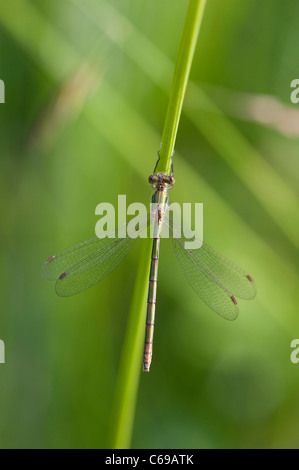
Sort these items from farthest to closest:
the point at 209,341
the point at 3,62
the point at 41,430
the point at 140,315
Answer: the point at 209,341, the point at 3,62, the point at 41,430, the point at 140,315

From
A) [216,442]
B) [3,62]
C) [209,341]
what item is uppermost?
[3,62]

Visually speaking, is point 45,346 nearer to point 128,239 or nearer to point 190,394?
point 128,239

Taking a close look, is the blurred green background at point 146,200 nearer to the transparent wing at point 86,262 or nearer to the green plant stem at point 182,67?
the transparent wing at point 86,262

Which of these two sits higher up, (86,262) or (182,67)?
(182,67)

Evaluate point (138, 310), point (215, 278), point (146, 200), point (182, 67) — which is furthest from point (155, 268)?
point (182, 67)

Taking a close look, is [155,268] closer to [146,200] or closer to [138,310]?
[146,200]

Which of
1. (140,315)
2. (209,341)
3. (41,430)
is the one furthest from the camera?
(209,341)

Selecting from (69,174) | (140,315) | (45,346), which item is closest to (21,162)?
(69,174)
